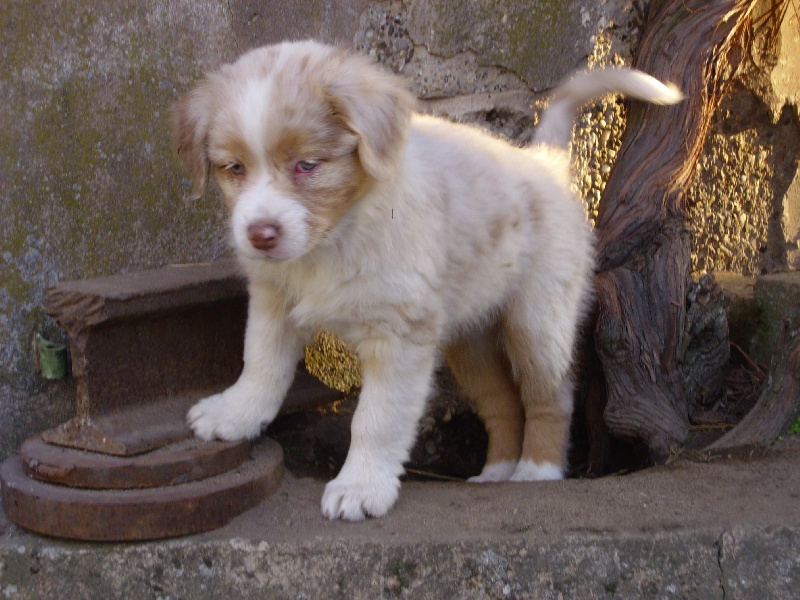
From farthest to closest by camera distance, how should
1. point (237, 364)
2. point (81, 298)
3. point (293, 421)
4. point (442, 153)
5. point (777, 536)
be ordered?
1. point (293, 421)
2. point (237, 364)
3. point (442, 153)
4. point (81, 298)
5. point (777, 536)

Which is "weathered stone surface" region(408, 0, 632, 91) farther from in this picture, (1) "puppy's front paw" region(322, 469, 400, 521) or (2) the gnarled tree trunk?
(1) "puppy's front paw" region(322, 469, 400, 521)

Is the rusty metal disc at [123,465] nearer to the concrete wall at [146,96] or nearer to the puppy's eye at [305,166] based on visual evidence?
the concrete wall at [146,96]

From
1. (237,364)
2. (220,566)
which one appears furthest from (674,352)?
(220,566)

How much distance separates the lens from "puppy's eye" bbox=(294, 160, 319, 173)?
2213 millimetres

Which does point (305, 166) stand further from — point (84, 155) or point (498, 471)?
point (498, 471)

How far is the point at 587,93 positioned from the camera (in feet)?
10.1

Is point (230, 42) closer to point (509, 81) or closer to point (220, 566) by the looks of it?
Answer: point (509, 81)

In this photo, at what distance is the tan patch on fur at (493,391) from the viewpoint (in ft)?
10.7

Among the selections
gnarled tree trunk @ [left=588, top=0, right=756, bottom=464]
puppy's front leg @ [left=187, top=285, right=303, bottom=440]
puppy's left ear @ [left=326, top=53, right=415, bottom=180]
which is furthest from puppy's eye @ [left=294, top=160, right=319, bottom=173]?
gnarled tree trunk @ [left=588, top=0, right=756, bottom=464]

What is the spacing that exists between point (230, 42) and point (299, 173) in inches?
40.5

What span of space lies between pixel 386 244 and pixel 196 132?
0.58 m

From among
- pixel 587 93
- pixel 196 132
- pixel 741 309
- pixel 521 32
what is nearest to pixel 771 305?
pixel 741 309

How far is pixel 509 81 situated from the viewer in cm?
326

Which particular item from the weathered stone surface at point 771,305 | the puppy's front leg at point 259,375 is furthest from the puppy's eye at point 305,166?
the weathered stone surface at point 771,305
